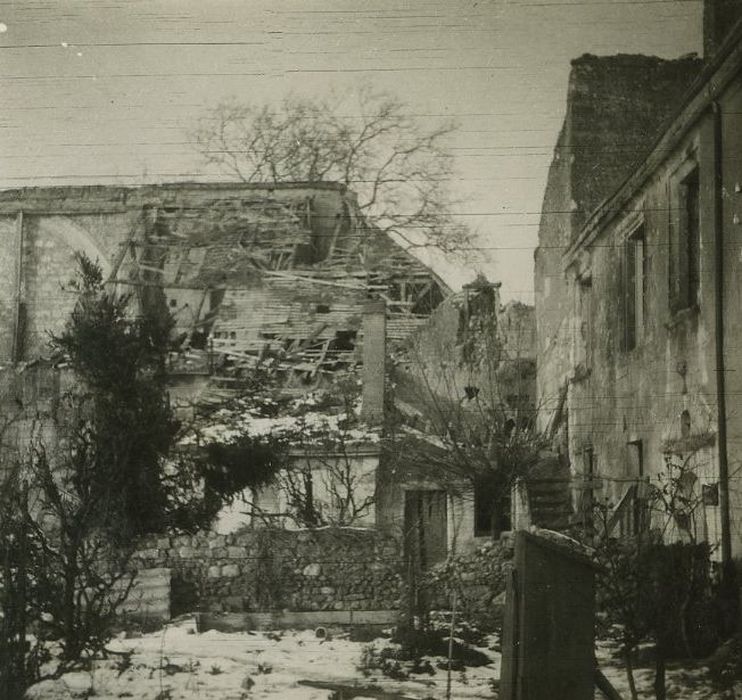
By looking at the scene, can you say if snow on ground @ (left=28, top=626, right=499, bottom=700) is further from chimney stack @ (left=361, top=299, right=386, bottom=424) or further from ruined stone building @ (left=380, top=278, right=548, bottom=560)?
chimney stack @ (left=361, top=299, right=386, bottom=424)

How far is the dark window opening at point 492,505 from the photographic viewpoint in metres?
14.5

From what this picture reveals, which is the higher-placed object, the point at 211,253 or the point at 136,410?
the point at 211,253

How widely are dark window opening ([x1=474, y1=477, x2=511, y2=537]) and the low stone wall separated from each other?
203 cm

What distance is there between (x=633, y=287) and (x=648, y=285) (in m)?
0.99

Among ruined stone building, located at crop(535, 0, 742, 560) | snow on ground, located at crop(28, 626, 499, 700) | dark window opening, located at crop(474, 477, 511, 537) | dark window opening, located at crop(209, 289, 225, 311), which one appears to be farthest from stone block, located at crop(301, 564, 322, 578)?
dark window opening, located at crop(209, 289, 225, 311)

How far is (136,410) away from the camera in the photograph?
1031cm

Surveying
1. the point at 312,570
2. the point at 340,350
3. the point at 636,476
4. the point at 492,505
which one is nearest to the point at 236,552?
the point at 312,570

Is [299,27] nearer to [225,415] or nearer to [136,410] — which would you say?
[136,410]

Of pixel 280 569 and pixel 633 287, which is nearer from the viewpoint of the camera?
pixel 633 287

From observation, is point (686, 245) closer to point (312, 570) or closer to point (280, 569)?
point (312, 570)

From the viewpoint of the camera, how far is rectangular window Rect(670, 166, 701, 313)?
32.6 ft

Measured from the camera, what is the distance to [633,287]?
40.5ft

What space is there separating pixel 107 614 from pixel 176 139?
5.47 meters

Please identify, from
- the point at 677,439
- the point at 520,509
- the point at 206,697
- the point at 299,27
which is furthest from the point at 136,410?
the point at 520,509
